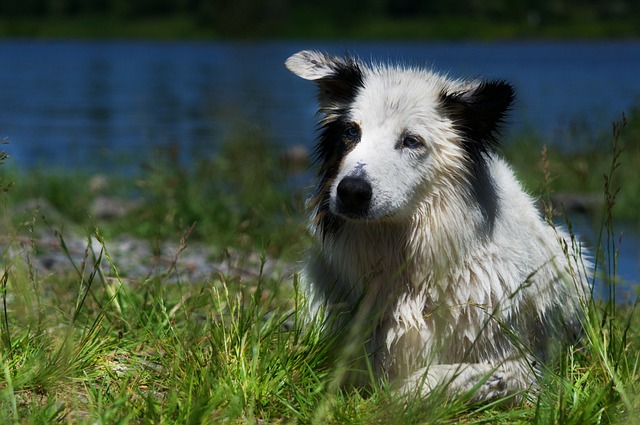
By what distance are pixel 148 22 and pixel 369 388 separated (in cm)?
9050

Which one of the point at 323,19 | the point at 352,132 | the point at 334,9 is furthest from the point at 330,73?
the point at 334,9

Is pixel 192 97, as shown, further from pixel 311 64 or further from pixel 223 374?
pixel 223 374

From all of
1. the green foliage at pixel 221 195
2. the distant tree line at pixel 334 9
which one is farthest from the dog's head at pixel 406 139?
the distant tree line at pixel 334 9

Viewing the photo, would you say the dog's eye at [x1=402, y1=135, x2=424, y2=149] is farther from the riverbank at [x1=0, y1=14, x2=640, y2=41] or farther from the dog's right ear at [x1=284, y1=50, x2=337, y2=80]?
the riverbank at [x1=0, y1=14, x2=640, y2=41]

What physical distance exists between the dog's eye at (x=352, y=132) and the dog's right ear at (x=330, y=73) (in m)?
0.22

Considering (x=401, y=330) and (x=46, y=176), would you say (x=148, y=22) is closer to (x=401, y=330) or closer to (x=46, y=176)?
(x=46, y=176)

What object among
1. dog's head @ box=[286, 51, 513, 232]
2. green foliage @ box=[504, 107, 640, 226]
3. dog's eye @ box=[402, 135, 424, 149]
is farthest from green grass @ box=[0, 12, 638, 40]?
dog's eye @ box=[402, 135, 424, 149]

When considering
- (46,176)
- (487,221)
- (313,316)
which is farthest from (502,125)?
(46,176)

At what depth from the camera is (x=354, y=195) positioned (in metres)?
3.86

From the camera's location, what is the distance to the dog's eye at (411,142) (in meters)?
4.13

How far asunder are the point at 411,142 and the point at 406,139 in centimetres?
3

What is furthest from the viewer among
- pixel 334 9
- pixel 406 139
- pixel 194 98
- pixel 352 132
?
pixel 334 9

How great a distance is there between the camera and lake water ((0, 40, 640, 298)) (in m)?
15.7

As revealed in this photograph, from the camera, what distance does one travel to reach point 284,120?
89.0ft
